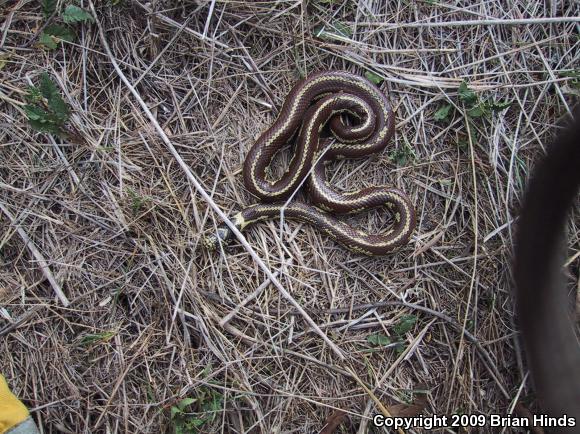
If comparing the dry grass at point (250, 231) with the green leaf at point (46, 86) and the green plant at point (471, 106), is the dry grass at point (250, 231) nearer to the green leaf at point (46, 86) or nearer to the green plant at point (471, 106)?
the green plant at point (471, 106)

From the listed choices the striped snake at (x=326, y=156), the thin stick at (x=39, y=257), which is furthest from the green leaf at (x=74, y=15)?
the striped snake at (x=326, y=156)

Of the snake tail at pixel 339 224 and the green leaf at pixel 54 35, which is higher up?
the green leaf at pixel 54 35

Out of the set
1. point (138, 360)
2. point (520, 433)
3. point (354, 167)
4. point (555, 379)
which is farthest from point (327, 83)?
point (520, 433)

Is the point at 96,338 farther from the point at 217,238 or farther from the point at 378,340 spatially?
the point at 378,340

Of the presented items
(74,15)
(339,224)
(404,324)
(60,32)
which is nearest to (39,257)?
(60,32)

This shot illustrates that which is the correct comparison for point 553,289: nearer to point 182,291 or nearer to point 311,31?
point 182,291

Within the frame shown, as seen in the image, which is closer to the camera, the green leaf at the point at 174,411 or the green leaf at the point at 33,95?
the green leaf at the point at 174,411
